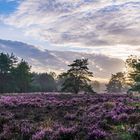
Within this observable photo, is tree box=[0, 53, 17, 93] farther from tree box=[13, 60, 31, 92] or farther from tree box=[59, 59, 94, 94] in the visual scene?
tree box=[59, 59, 94, 94]

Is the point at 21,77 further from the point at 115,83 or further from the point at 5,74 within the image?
the point at 115,83

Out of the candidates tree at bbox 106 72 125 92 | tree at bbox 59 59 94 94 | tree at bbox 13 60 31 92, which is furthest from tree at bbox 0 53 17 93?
tree at bbox 106 72 125 92

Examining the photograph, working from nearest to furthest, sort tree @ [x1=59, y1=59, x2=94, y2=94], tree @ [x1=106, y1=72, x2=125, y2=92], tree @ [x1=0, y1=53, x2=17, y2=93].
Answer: tree @ [x1=59, y1=59, x2=94, y2=94], tree @ [x1=0, y1=53, x2=17, y2=93], tree @ [x1=106, y1=72, x2=125, y2=92]

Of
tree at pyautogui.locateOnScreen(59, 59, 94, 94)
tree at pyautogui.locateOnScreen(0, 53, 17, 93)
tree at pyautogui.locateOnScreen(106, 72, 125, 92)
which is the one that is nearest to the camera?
tree at pyautogui.locateOnScreen(59, 59, 94, 94)

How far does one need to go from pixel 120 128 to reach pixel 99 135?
2.25 metres

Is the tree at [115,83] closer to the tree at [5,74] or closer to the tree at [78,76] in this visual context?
the tree at [5,74]

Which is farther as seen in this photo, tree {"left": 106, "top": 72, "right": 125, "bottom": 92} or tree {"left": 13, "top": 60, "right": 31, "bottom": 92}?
tree {"left": 106, "top": 72, "right": 125, "bottom": 92}

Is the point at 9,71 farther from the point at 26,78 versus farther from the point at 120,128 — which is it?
the point at 120,128

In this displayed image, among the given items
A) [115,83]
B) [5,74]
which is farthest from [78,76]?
[115,83]

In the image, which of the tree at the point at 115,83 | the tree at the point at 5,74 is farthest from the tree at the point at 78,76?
the tree at the point at 115,83

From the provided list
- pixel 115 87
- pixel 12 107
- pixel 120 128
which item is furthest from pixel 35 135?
pixel 115 87

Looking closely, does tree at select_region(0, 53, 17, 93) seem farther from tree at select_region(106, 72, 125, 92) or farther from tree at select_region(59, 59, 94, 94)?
tree at select_region(106, 72, 125, 92)

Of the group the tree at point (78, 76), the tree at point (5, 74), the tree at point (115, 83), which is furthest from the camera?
the tree at point (115, 83)

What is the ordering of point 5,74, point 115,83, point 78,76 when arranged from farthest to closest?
point 115,83 → point 5,74 → point 78,76
